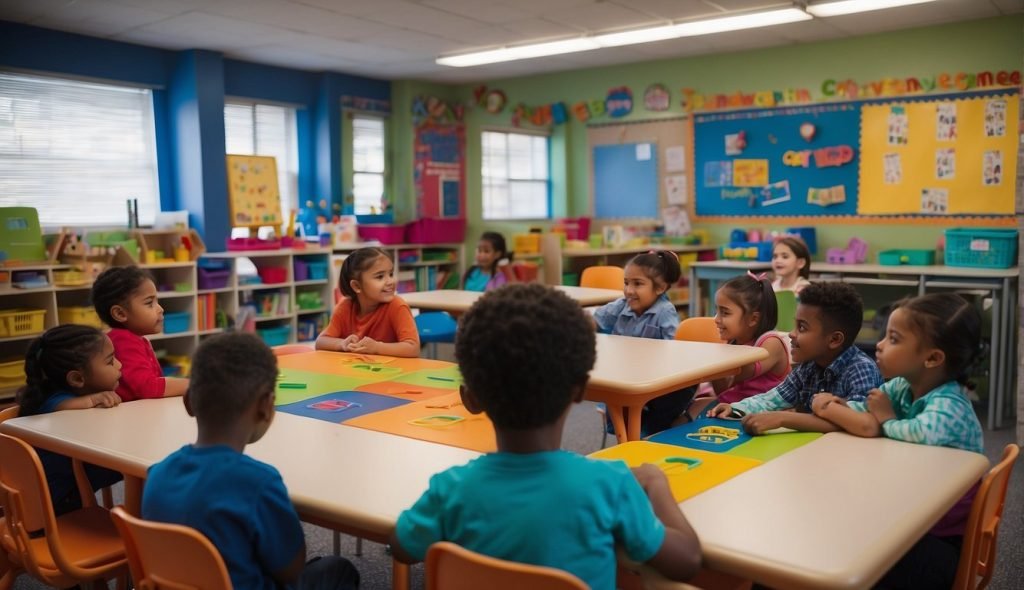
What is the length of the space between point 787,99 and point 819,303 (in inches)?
199

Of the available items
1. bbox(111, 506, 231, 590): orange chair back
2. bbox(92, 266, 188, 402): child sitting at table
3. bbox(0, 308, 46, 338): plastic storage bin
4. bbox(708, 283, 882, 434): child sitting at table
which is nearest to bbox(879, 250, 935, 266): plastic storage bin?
bbox(708, 283, 882, 434): child sitting at table

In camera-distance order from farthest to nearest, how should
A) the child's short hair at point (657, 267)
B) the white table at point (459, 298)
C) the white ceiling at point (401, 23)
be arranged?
the white ceiling at point (401, 23)
the white table at point (459, 298)
the child's short hair at point (657, 267)

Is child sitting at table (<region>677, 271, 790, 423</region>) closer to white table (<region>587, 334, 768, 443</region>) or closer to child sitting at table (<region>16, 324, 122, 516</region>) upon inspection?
white table (<region>587, 334, 768, 443</region>)

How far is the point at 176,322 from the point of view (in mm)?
6062

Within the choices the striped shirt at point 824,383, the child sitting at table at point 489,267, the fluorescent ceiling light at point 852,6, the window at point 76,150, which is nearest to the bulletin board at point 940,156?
the fluorescent ceiling light at point 852,6

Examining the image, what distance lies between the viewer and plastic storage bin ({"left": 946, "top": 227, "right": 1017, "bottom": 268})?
5.16 meters

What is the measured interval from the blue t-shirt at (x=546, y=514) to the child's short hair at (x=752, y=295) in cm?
175

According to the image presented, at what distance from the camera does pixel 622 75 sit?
7.71 metres

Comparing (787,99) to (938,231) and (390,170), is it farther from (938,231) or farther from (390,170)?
(390,170)

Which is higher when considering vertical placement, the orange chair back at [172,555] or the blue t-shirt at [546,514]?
the blue t-shirt at [546,514]

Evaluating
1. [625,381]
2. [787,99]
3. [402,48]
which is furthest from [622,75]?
[625,381]

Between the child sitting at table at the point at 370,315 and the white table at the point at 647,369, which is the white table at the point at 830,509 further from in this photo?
the child sitting at table at the point at 370,315

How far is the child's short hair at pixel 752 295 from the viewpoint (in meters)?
2.89

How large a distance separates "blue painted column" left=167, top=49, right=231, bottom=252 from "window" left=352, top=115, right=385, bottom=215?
1.49 m
